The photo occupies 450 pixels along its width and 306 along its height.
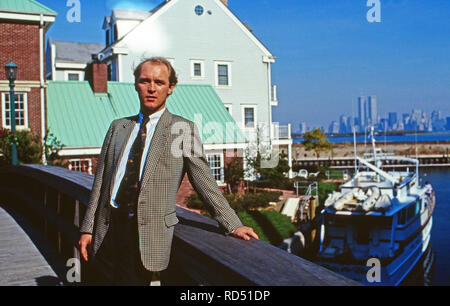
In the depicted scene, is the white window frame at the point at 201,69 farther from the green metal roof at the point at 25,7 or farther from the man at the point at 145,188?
the man at the point at 145,188

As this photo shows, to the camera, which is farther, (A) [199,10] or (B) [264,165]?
(A) [199,10]

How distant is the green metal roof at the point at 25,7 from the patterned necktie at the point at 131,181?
19547 millimetres

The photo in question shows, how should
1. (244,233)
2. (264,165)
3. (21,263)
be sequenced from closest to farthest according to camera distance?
(244,233) → (21,263) → (264,165)

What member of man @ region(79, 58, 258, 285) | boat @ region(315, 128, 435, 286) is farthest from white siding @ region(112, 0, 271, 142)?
man @ region(79, 58, 258, 285)

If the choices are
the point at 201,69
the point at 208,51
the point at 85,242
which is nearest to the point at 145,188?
the point at 85,242

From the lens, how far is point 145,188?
8.45ft

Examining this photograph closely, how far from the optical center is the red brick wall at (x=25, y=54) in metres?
20.1

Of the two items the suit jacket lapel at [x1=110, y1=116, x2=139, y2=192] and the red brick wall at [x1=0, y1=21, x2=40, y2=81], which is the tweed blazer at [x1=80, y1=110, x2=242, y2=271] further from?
the red brick wall at [x1=0, y1=21, x2=40, y2=81]

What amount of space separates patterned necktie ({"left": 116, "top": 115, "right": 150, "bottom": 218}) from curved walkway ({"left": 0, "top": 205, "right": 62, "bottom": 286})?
2.67 metres

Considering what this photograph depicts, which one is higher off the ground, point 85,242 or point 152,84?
point 152,84

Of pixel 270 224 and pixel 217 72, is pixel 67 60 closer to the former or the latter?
pixel 217 72

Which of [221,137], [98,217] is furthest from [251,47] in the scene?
[98,217]

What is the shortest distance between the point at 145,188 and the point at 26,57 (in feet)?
66.3

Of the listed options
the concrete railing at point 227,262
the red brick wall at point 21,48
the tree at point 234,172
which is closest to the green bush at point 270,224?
the tree at point 234,172
